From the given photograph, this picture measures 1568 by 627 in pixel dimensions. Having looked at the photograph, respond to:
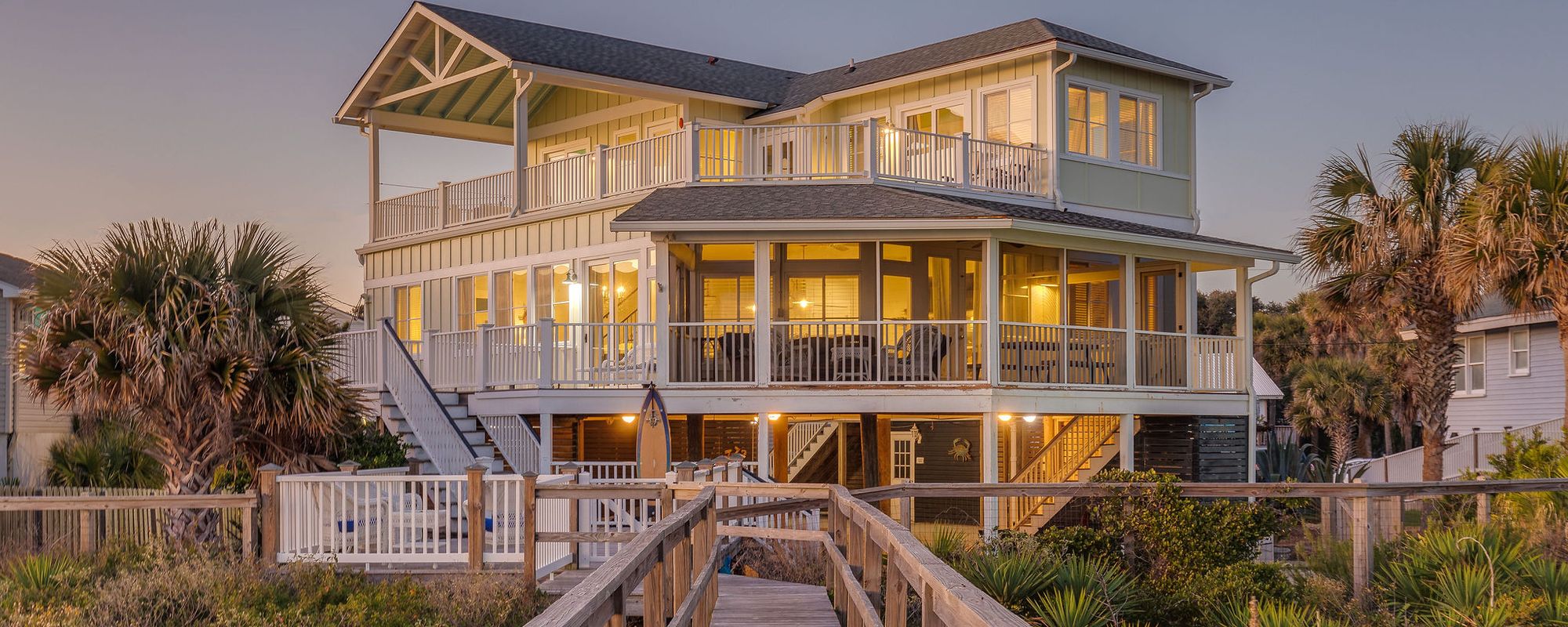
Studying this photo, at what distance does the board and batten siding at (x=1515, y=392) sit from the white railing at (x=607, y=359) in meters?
22.7

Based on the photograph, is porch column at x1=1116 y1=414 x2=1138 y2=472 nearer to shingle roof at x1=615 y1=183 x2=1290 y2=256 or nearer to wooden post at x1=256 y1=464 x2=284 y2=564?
shingle roof at x1=615 y1=183 x2=1290 y2=256

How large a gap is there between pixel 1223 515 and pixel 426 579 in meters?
7.72

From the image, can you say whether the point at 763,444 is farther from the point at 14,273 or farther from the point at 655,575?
the point at 14,273

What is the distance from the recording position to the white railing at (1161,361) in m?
21.9

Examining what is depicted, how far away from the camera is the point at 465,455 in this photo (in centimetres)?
2030

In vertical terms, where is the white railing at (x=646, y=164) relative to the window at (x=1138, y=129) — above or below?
below

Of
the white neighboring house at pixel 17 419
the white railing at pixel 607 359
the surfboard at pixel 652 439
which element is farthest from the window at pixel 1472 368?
the white neighboring house at pixel 17 419

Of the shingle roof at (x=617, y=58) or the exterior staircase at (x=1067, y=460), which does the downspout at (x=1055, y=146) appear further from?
the shingle roof at (x=617, y=58)

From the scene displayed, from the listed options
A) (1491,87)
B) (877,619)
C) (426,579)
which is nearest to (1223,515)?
(426,579)

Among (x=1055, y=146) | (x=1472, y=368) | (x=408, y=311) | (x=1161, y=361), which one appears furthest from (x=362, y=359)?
(x=1472, y=368)

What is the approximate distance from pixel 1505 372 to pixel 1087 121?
17760mm

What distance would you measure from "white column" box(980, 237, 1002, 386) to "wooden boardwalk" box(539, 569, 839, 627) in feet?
23.8

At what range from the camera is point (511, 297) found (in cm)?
2633

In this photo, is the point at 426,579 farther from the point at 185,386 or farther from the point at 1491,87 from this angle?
the point at 1491,87
